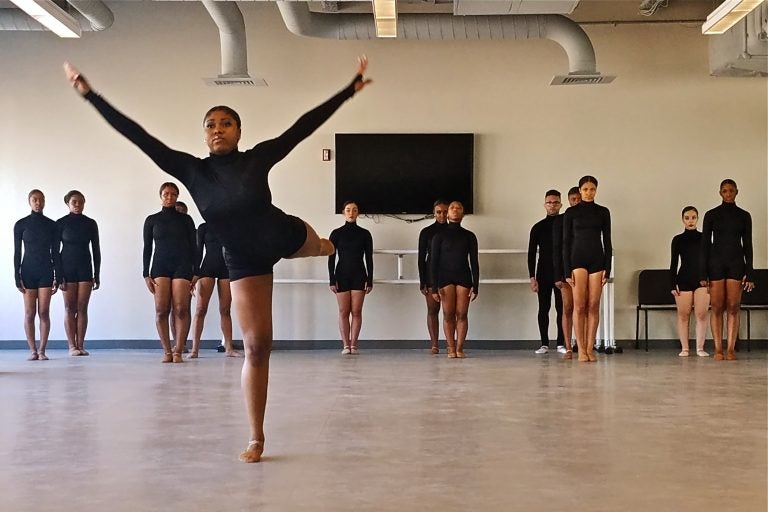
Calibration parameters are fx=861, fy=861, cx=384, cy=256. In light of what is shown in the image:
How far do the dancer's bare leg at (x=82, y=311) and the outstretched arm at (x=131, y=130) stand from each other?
5.75 metres

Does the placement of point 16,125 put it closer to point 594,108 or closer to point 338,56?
point 338,56

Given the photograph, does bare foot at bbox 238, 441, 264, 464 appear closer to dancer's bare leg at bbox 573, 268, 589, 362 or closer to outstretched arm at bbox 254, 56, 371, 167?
outstretched arm at bbox 254, 56, 371, 167

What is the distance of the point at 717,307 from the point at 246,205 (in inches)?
240

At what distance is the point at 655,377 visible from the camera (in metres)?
6.58

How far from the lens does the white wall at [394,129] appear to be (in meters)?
9.71

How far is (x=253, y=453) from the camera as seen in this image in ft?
11.9

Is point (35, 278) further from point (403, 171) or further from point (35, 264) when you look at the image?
point (403, 171)

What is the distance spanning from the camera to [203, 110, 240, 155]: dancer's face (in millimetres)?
→ 3578

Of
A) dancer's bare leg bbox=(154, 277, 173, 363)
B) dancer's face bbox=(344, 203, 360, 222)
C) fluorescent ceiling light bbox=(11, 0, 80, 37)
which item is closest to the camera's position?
fluorescent ceiling light bbox=(11, 0, 80, 37)

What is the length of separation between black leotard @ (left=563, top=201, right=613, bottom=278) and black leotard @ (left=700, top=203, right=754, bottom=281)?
117 centimetres

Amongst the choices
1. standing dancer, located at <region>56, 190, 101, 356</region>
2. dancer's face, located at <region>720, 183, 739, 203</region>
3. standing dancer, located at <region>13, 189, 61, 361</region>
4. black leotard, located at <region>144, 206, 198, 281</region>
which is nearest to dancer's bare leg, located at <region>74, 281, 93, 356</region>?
standing dancer, located at <region>56, 190, 101, 356</region>

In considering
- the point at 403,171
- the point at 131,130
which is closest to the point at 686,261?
the point at 403,171

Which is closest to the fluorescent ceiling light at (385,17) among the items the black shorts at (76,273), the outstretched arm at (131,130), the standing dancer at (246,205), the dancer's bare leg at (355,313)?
the dancer's bare leg at (355,313)

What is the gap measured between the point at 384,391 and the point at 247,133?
4.87m
